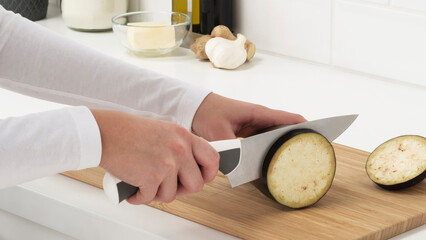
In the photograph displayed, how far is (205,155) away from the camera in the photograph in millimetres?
944

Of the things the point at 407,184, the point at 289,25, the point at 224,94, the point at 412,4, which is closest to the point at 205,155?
the point at 407,184

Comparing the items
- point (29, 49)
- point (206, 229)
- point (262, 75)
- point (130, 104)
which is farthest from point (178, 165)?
point (262, 75)

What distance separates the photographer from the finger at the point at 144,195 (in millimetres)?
921

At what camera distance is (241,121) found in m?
1.13

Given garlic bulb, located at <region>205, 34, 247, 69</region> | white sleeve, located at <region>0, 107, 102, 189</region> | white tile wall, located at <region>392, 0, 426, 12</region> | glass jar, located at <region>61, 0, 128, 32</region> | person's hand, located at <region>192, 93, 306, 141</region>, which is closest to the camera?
white sleeve, located at <region>0, 107, 102, 189</region>

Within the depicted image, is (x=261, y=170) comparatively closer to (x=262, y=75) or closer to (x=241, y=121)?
(x=241, y=121)

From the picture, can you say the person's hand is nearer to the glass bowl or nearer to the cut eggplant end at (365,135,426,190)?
the cut eggplant end at (365,135,426,190)

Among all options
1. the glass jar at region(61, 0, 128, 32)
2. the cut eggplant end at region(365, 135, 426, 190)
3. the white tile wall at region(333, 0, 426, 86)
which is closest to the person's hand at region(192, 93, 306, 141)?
the cut eggplant end at region(365, 135, 426, 190)

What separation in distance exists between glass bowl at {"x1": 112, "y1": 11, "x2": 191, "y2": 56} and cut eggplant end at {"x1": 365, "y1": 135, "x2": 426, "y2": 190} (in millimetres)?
763

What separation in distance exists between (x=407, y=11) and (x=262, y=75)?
327mm

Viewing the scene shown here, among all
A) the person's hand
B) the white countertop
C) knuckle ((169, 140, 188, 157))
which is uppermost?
knuckle ((169, 140, 188, 157))

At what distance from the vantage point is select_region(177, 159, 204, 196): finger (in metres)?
0.94

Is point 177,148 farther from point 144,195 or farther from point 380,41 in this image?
point 380,41

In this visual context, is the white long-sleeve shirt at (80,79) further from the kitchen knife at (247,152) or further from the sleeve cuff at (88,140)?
the sleeve cuff at (88,140)
